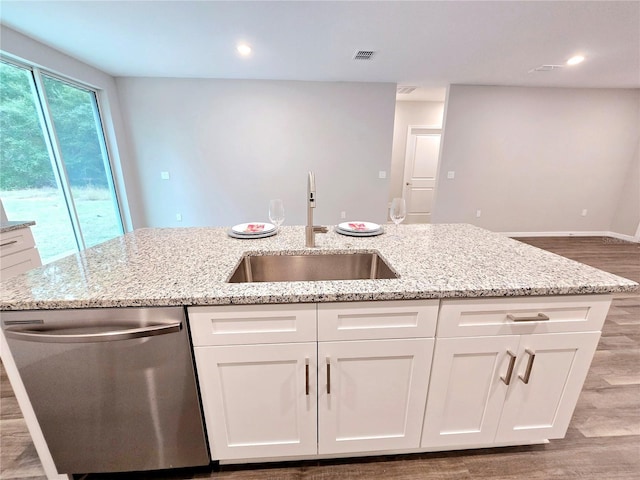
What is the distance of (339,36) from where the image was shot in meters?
2.43

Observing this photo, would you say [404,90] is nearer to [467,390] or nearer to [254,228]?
[254,228]

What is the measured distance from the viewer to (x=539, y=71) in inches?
133

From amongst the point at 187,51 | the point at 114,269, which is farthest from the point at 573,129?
the point at 114,269

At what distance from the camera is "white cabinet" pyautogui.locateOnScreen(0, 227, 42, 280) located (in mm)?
1788

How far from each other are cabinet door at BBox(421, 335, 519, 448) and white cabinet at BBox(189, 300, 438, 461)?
2.1 inches

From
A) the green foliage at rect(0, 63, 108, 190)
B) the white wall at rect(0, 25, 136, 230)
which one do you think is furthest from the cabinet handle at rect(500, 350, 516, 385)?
the white wall at rect(0, 25, 136, 230)

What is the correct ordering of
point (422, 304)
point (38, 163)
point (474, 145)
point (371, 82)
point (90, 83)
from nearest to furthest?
1. point (422, 304)
2. point (38, 163)
3. point (90, 83)
4. point (371, 82)
5. point (474, 145)

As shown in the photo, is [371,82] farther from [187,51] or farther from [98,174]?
[98,174]

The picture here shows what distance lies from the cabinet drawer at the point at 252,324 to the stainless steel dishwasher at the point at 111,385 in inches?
2.4

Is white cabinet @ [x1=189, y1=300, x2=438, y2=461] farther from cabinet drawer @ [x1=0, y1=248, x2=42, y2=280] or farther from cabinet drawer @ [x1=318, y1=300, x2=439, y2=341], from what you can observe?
cabinet drawer @ [x1=0, y1=248, x2=42, y2=280]

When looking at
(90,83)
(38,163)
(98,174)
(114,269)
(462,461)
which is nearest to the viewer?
(114,269)

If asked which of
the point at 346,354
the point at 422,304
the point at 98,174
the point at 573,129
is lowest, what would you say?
the point at 346,354

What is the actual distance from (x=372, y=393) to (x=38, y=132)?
3.88 metres

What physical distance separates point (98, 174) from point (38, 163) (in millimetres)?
922
